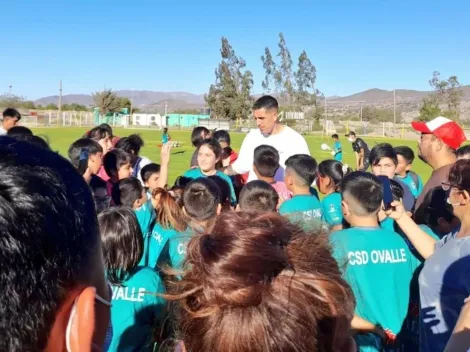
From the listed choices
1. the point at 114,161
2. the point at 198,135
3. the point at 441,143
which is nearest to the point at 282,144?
the point at 441,143

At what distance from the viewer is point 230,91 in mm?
76438

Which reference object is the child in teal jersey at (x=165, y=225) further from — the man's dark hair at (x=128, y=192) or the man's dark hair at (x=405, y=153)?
the man's dark hair at (x=405, y=153)

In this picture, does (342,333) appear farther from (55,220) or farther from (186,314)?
(55,220)

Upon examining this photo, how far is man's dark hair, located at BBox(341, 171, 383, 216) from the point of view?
325 centimetres

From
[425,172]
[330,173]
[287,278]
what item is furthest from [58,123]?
[287,278]

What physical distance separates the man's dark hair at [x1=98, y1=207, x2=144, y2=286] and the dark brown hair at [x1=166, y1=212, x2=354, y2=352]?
1411mm

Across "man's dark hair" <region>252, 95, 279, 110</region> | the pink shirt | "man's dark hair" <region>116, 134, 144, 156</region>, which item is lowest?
the pink shirt

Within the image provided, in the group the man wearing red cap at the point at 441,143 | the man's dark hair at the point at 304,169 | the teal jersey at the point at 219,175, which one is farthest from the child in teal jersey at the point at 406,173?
the teal jersey at the point at 219,175

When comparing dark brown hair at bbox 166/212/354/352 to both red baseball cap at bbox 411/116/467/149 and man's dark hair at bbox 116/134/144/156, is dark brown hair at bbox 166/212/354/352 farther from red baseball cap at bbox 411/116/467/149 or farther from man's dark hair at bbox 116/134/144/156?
man's dark hair at bbox 116/134/144/156

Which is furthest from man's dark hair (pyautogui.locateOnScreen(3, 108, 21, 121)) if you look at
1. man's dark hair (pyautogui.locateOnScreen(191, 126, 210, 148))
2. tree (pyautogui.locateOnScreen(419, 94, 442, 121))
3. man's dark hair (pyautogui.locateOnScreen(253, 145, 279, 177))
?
tree (pyautogui.locateOnScreen(419, 94, 442, 121))

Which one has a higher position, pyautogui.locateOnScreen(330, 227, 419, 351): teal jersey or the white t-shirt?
the white t-shirt

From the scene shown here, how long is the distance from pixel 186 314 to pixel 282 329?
0.31m

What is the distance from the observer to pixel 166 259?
3547 millimetres

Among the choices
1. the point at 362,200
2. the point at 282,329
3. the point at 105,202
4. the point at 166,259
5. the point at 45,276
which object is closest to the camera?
the point at 45,276
